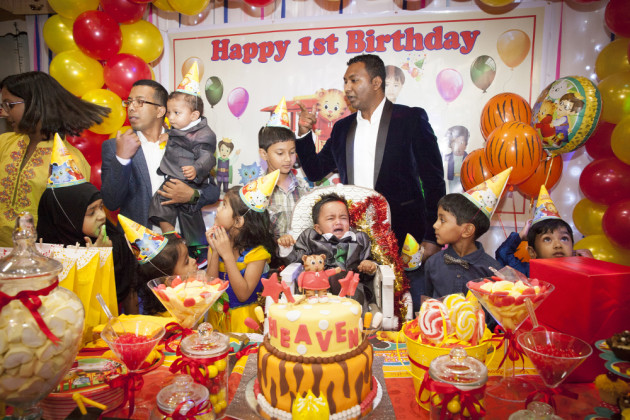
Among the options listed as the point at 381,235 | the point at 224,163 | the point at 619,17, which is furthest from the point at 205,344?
the point at 619,17

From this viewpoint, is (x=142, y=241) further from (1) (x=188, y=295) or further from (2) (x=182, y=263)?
(1) (x=188, y=295)

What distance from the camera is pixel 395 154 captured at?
3.60 metres

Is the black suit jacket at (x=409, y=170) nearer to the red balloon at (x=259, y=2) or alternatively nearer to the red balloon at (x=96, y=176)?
the red balloon at (x=259, y=2)

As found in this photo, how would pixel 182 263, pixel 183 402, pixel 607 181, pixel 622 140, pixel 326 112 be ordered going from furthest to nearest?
pixel 326 112 < pixel 607 181 < pixel 182 263 < pixel 622 140 < pixel 183 402

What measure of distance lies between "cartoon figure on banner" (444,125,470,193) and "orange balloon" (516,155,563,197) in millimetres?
518

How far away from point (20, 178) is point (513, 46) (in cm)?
413

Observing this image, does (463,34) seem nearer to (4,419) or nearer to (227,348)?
(227,348)

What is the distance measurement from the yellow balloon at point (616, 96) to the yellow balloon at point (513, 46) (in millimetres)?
664

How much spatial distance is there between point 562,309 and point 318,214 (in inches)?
67.4

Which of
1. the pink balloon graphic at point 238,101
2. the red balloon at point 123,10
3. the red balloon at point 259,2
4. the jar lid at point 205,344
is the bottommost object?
the jar lid at point 205,344

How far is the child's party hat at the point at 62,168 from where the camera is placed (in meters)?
2.91

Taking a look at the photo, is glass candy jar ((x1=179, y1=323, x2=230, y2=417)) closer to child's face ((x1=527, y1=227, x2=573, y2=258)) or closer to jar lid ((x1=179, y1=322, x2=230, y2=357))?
jar lid ((x1=179, y1=322, x2=230, y2=357))

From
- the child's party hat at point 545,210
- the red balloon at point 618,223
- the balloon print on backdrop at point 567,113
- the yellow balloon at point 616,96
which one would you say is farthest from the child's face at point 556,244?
the yellow balloon at point 616,96

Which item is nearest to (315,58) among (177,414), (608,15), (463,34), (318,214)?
(463,34)
